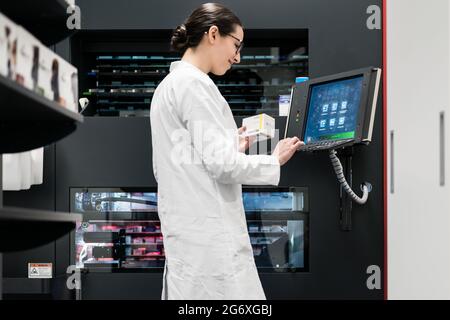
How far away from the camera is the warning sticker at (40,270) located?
2998mm

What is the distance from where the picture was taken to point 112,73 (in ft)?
10.6

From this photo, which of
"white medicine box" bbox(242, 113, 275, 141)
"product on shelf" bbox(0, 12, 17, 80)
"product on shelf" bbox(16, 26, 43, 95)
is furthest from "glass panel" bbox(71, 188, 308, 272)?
"product on shelf" bbox(0, 12, 17, 80)

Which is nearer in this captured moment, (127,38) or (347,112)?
(347,112)

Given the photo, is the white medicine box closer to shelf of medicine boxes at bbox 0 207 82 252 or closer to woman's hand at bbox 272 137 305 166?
woman's hand at bbox 272 137 305 166

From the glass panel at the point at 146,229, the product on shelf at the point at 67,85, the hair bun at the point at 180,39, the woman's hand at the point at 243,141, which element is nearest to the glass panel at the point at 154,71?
the glass panel at the point at 146,229

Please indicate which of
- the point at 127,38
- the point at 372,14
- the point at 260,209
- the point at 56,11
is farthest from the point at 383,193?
the point at 56,11

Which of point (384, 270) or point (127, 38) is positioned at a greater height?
point (127, 38)

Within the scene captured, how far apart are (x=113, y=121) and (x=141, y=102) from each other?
0.27 metres

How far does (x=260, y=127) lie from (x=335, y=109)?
14.7 inches

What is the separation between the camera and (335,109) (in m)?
2.74

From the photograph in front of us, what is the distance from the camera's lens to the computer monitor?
2.60 m

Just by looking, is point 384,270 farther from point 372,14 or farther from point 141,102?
point 141,102
